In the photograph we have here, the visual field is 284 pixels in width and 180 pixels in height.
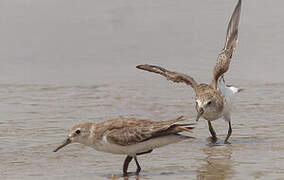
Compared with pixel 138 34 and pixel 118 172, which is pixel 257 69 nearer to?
pixel 138 34

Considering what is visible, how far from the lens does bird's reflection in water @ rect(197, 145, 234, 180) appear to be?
10.9 metres

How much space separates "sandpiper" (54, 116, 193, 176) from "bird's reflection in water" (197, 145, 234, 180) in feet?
1.92

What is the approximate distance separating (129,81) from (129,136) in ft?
27.2

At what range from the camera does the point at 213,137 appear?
13656 mm

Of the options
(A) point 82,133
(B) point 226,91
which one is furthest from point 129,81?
(A) point 82,133

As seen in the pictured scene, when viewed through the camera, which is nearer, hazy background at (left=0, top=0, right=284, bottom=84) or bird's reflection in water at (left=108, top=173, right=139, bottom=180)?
bird's reflection in water at (left=108, top=173, right=139, bottom=180)

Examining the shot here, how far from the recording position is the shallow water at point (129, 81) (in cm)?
1186

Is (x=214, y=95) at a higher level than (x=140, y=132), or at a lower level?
higher

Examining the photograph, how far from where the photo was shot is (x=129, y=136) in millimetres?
10883

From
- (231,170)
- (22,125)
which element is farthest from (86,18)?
(231,170)

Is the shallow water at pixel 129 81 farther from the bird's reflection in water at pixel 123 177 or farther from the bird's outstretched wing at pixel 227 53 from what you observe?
the bird's outstretched wing at pixel 227 53

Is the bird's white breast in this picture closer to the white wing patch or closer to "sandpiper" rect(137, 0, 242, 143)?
"sandpiper" rect(137, 0, 242, 143)

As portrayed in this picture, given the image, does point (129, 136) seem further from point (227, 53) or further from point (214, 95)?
point (227, 53)

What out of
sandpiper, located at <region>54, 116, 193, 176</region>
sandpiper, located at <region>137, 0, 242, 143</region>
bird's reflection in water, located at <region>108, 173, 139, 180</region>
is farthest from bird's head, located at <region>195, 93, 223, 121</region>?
bird's reflection in water, located at <region>108, 173, 139, 180</region>
